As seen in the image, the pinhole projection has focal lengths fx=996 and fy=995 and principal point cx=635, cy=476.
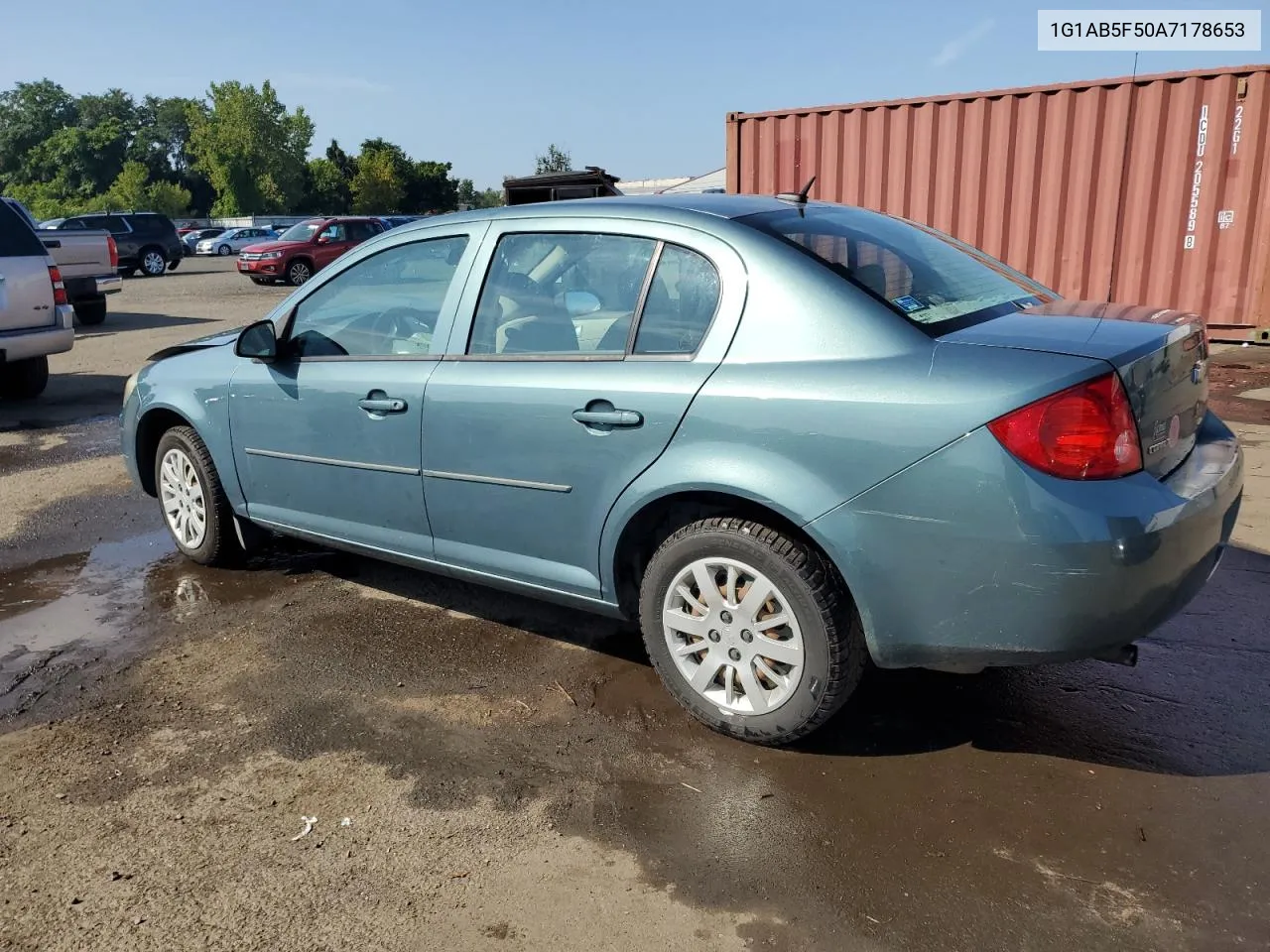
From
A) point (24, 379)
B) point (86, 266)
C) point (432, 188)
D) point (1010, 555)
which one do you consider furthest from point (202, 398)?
point (432, 188)

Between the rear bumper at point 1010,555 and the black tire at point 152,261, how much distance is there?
105ft

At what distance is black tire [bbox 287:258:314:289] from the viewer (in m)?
23.9

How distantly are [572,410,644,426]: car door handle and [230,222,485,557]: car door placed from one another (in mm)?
768

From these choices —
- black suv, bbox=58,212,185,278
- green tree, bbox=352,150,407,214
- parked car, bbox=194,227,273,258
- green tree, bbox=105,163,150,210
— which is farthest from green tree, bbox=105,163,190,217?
black suv, bbox=58,212,185,278

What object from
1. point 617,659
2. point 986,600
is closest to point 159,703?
point 617,659

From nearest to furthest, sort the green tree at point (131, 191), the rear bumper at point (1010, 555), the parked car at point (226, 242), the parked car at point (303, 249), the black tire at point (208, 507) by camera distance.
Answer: the rear bumper at point (1010, 555) < the black tire at point (208, 507) < the parked car at point (303, 249) < the parked car at point (226, 242) < the green tree at point (131, 191)

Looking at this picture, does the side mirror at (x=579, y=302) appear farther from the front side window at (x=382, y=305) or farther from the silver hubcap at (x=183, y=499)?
the silver hubcap at (x=183, y=499)

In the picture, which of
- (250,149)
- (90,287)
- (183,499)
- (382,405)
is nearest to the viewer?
(382,405)

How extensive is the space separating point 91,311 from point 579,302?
1581 centimetres

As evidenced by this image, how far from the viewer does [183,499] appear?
4824mm

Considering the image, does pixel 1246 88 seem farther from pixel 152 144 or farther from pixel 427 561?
pixel 152 144

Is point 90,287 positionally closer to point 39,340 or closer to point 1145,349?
point 39,340

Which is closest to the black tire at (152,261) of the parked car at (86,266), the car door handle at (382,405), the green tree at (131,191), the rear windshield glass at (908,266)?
the parked car at (86,266)

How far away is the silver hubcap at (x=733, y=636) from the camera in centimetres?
290
